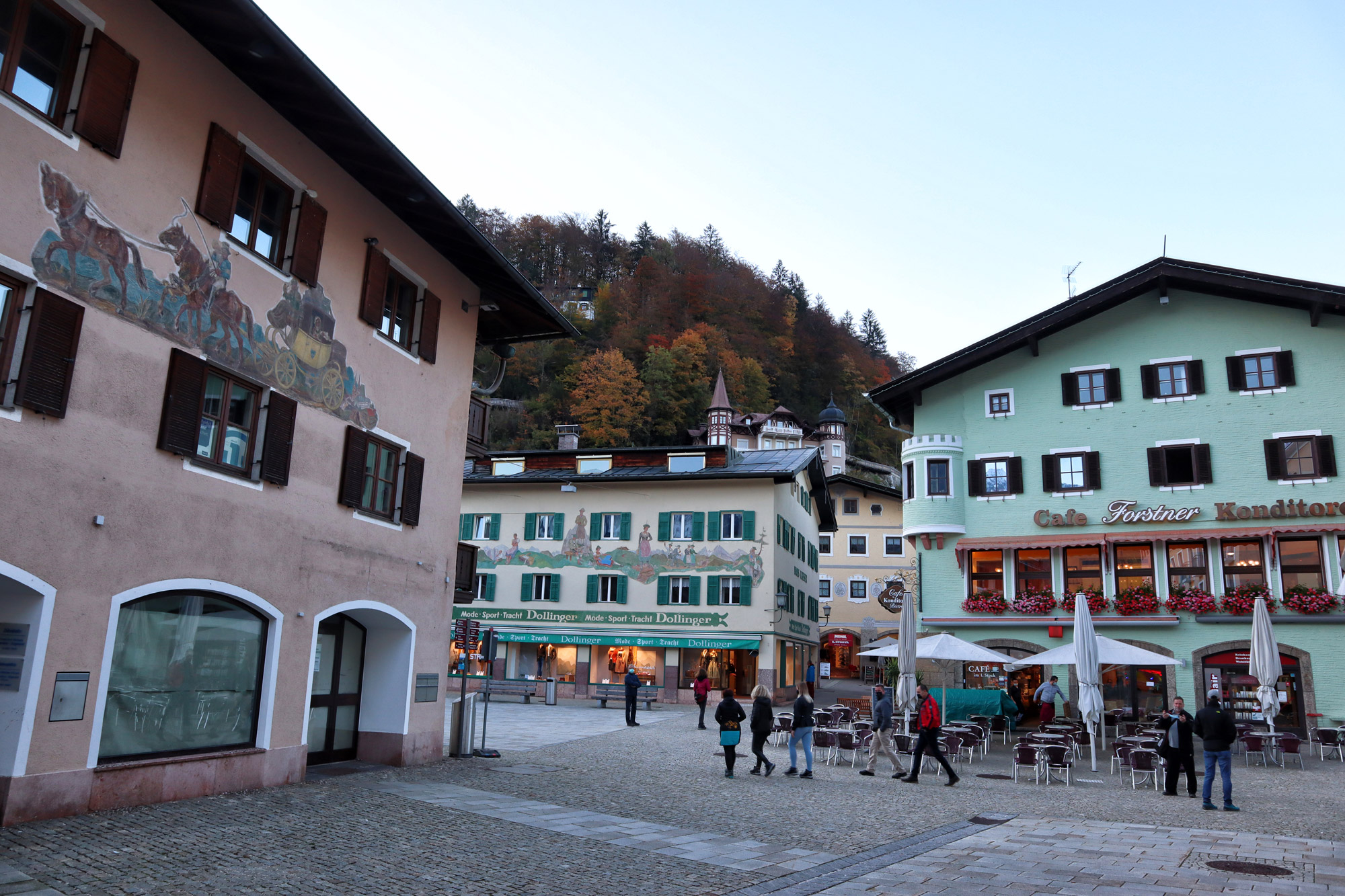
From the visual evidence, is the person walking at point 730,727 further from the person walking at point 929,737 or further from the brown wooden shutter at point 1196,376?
the brown wooden shutter at point 1196,376

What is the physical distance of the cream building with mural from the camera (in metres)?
35.0

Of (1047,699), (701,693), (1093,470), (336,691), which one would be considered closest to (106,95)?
(336,691)

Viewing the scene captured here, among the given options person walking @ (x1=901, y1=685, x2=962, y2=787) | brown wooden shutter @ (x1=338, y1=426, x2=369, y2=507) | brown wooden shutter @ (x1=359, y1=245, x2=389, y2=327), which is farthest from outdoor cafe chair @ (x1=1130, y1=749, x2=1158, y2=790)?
brown wooden shutter @ (x1=359, y1=245, x2=389, y2=327)

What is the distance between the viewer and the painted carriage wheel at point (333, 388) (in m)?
13.1

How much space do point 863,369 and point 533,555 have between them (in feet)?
238

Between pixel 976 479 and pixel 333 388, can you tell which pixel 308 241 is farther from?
pixel 976 479

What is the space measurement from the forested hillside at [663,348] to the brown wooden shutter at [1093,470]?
42.9 meters

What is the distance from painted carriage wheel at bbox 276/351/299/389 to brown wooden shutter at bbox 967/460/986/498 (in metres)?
20.9

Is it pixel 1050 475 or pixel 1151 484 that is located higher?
pixel 1050 475

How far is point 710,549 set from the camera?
1391 inches

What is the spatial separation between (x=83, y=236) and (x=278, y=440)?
3446 mm

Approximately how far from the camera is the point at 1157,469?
84.7ft

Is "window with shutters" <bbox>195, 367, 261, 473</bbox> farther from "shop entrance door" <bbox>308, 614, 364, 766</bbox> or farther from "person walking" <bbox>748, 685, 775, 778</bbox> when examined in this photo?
"person walking" <bbox>748, 685, 775, 778</bbox>

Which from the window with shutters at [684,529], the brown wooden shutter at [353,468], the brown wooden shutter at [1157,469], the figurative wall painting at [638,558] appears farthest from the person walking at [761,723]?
the window with shutters at [684,529]
